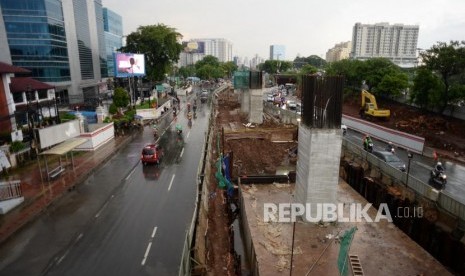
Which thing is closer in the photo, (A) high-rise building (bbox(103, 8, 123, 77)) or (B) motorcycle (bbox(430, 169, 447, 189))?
(B) motorcycle (bbox(430, 169, 447, 189))

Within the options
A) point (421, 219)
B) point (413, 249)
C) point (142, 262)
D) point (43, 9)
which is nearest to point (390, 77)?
point (421, 219)

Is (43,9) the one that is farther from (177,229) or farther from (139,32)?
(177,229)

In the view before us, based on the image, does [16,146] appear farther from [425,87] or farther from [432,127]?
[425,87]

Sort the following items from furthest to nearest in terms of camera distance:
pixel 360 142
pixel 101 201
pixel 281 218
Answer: pixel 360 142 < pixel 101 201 < pixel 281 218

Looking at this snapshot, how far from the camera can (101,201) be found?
1872 cm

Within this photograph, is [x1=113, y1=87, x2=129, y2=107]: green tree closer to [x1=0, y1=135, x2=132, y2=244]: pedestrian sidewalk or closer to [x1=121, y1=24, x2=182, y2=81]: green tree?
[x1=0, y1=135, x2=132, y2=244]: pedestrian sidewalk

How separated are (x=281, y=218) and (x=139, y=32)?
184 feet


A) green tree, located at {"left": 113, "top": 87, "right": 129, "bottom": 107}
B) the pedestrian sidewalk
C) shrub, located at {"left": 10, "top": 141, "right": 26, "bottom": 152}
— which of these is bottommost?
the pedestrian sidewalk

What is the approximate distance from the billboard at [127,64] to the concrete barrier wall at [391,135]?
103ft

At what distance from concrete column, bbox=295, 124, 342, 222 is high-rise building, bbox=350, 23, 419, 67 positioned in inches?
7013

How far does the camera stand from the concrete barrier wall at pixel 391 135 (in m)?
28.6

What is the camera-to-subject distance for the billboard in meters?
44.6

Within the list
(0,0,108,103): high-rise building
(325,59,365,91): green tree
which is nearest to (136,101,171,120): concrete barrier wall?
(0,0,108,103): high-rise building

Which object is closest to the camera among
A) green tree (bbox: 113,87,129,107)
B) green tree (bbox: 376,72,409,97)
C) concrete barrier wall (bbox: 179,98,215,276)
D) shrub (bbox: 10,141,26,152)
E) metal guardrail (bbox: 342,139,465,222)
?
concrete barrier wall (bbox: 179,98,215,276)
